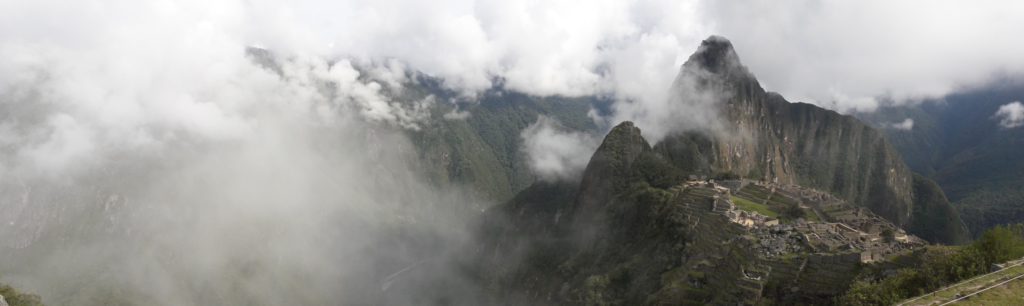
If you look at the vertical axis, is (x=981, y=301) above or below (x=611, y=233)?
below

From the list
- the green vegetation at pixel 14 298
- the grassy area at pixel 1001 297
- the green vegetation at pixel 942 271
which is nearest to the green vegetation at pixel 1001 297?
the grassy area at pixel 1001 297

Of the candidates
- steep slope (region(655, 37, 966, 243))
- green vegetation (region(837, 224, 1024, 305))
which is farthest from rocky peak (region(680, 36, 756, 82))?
green vegetation (region(837, 224, 1024, 305))

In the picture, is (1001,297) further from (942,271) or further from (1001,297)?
(942,271)

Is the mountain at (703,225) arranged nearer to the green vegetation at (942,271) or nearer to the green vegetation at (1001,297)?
the green vegetation at (942,271)

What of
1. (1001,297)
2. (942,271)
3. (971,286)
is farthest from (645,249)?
(1001,297)

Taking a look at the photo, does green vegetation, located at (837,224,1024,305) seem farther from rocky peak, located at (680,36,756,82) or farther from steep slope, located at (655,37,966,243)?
rocky peak, located at (680,36,756,82)

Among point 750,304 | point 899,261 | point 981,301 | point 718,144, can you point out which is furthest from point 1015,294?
point 718,144

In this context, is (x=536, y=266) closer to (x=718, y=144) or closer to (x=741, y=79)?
(x=718, y=144)
